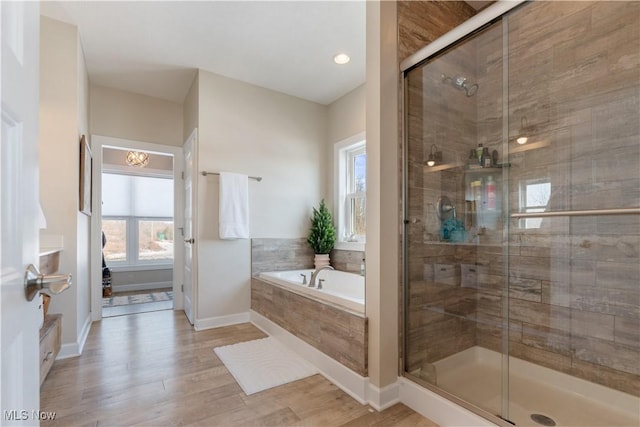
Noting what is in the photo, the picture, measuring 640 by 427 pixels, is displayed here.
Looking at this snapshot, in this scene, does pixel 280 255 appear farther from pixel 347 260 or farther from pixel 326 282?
pixel 347 260

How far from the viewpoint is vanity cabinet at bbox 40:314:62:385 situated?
1.91 metres

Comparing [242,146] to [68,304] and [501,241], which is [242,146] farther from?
[501,241]

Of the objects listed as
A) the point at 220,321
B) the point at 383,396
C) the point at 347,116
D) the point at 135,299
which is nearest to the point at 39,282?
the point at 383,396

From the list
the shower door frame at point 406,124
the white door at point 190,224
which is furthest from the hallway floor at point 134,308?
the shower door frame at point 406,124

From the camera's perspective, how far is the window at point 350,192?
3664 mm

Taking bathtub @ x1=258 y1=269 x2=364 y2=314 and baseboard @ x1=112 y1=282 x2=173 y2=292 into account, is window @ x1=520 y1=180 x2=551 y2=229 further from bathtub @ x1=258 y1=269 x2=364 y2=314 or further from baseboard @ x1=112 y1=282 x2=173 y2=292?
baseboard @ x1=112 y1=282 x2=173 y2=292

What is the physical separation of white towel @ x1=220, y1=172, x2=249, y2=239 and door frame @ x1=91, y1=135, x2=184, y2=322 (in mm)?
1042

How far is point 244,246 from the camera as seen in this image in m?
3.40

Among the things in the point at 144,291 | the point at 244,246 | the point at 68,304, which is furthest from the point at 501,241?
the point at 144,291

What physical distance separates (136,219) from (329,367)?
4.74 metres

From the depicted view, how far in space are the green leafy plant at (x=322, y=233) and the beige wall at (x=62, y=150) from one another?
2250mm

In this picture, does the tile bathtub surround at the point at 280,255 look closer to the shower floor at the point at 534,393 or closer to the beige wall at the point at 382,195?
the beige wall at the point at 382,195

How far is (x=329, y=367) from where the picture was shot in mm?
2135

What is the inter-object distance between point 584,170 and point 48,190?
3785mm
